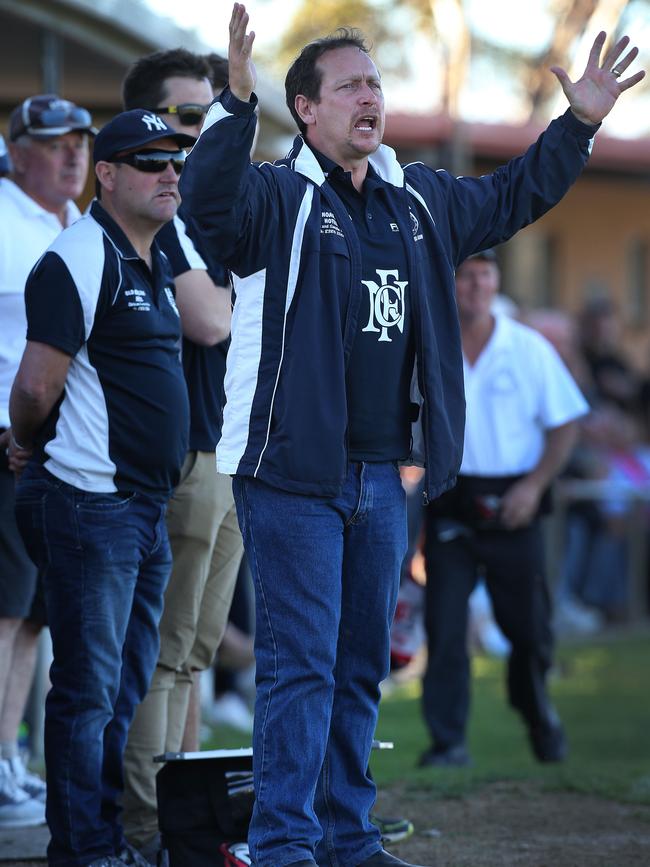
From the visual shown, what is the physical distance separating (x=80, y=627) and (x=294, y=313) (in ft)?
3.87

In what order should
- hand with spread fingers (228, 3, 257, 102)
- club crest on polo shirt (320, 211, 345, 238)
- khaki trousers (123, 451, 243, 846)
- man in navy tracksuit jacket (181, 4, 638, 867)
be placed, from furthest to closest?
khaki trousers (123, 451, 243, 846), club crest on polo shirt (320, 211, 345, 238), man in navy tracksuit jacket (181, 4, 638, 867), hand with spread fingers (228, 3, 257, 102)

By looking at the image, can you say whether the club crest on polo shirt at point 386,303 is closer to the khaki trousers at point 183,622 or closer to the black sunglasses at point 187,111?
the khaki trousers at point 183,622

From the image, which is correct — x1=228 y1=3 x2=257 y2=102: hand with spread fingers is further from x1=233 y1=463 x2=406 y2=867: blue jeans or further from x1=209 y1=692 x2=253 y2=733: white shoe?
x1=209 y1=692 x2=253 y2=733: white shoe

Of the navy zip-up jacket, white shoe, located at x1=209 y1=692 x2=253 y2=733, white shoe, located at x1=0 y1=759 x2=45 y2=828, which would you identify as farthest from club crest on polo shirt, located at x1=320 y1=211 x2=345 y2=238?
white shoe, located at x1=209 y1=692 x2=253 y2=733

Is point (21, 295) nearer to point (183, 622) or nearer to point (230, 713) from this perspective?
point (183, 622)

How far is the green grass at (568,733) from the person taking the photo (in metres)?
6.43

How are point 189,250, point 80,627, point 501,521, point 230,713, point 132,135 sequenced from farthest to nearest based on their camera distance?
point 230,713 < point 501,521 < point 189,250 < point 132,135 < point 80,627

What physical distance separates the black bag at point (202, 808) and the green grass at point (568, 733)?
5.52ft

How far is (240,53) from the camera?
3.90 meters

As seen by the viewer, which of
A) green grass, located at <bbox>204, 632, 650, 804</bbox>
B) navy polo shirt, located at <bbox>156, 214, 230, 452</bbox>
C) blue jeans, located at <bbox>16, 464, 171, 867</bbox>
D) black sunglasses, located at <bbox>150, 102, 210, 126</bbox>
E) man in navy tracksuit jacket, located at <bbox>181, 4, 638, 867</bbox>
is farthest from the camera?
green grass, located at <bbox>204, 632, 650, 804</bbox>

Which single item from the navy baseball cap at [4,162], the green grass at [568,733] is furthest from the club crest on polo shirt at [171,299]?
the green grass at [568,733]

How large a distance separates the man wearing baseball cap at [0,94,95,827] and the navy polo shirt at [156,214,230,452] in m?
0.65

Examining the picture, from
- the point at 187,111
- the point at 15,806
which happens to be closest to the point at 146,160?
the point at 187,111

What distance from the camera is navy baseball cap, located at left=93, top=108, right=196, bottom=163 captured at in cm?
471
